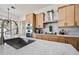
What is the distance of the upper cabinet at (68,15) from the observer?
347 centimetres

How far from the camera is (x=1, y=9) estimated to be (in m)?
2.28

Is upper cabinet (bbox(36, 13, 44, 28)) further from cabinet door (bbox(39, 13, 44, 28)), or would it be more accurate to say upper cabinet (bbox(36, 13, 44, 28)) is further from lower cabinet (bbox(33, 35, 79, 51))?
lower cabinet (bbox(33, 35, 79, 51))

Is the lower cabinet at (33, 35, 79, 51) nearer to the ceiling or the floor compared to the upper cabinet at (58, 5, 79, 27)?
nearer to the floor

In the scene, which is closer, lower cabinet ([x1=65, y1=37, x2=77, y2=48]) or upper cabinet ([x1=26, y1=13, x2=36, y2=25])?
lower cabinet ([x1=65, y1=37, x2=77, y2=48])

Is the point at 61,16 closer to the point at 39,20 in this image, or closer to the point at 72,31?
the point at 72,31

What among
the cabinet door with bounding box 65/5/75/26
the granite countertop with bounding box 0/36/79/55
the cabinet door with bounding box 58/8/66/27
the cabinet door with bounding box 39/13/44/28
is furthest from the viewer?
the cabinet door with bounding box 39/13/44/28

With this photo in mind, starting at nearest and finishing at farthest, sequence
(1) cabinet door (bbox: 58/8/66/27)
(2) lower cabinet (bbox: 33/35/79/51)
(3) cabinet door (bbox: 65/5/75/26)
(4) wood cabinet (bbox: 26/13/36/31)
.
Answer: (2) lower cabinet (bbox: 33/35/79/51)
(3) cabinet door (bbox: 65/5/75/26)
(1) cabinet door (bbox: 58/8/66/27)
(4) wood cabinet (bbox: 26/13/36/31)

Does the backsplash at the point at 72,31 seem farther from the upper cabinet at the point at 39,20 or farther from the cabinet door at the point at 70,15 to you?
the upper cabinet at the point at 39,20

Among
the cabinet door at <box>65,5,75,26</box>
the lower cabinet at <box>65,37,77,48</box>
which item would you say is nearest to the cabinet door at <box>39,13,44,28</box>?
the cabinet door at <box>65,5,75,26</box>

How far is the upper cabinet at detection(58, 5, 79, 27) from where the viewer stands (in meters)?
3.47

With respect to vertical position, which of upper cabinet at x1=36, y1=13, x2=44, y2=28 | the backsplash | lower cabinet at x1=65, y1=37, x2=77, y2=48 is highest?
upper cabinet at x1=36, y1=13, x2=44, y2=28

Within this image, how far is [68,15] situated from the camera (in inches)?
146
